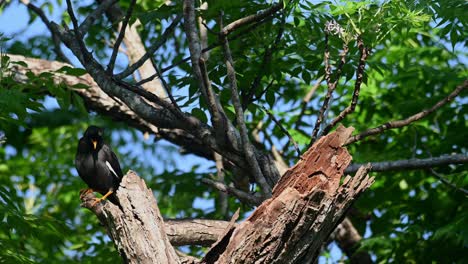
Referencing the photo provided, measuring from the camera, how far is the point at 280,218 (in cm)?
454

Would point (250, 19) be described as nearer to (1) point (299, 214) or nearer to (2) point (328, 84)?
(2) point (328, 84)

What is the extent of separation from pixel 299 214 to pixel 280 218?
105mm

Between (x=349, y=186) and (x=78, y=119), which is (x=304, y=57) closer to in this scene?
(x=349, y=186)

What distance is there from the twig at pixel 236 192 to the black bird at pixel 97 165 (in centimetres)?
130

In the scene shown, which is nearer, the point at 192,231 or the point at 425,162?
the point at 192,231

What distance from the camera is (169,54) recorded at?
10.1m

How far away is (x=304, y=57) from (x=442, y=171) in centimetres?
220

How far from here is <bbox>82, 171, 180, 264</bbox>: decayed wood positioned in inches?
194

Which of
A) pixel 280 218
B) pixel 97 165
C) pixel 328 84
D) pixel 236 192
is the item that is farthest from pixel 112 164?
pixel 280 218

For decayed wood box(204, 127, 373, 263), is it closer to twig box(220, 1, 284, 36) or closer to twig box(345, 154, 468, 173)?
twig box(220, 1, 284, 36)

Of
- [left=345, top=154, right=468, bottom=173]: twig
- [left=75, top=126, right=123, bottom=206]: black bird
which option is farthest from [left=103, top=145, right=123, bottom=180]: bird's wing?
[left=345, top=154, right=468, bottom=173]: twig

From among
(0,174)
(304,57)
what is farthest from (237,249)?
(0,174)

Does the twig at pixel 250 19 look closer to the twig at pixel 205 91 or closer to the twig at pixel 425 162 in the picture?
→ the twig at pixel 205 91

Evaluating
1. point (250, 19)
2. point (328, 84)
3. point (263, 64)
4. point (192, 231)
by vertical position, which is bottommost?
point (192, 231)
